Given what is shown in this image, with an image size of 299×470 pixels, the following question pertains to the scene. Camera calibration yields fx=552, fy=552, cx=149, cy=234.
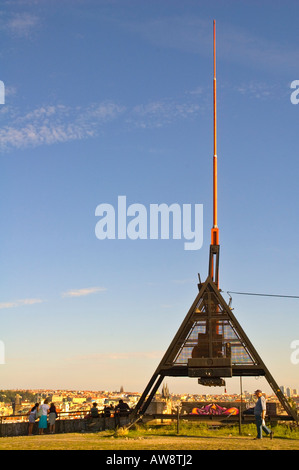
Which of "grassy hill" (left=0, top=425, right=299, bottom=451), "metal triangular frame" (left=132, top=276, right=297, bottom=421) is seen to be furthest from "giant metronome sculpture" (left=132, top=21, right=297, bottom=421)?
"grassy hill" (left=0, top=425, right=299, bottom=451)

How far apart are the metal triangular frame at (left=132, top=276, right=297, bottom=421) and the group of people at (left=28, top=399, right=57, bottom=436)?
11.8ft

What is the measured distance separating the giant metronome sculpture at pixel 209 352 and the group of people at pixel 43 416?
11.8ft

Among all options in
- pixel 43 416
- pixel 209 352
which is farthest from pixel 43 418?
pixel 209 352

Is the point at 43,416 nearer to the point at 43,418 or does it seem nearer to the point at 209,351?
the point at 43,418

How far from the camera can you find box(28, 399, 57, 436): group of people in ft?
73.4

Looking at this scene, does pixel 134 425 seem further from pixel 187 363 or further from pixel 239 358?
pixel 239 358

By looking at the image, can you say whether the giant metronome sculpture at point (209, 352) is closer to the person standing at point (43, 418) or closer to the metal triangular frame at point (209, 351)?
the metal triangular frame at point (209, 351)

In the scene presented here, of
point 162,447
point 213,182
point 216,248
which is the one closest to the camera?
point 162,447

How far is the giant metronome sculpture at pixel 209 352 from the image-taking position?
2286 cm

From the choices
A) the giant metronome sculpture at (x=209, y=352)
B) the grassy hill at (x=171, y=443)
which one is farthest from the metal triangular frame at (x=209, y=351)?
the grassy hill at (x=171, y=443)
